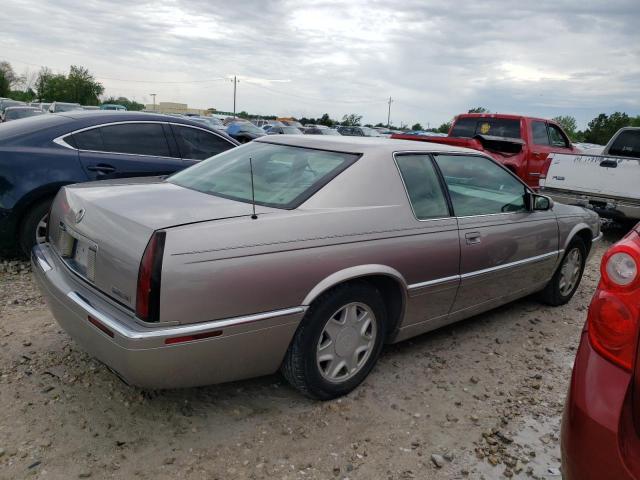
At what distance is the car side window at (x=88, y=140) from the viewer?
503 centimetres

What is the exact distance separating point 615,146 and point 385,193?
7769mm

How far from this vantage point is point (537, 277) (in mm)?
4355

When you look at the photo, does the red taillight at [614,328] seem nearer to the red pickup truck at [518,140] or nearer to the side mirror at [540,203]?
the side mirror at [540,203]

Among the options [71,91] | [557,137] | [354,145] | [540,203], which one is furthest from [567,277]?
[71,91]

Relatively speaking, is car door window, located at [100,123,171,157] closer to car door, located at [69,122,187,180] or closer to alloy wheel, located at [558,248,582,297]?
car door, located at [69,122,187,180]

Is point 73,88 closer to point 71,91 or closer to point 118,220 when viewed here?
point 71,91

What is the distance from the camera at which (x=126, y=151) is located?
5.39 meters

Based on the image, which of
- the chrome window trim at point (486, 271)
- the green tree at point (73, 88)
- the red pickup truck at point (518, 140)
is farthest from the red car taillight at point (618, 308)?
the green tree at point (73, 88)

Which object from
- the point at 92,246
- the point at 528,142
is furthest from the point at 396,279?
the point at 528,142

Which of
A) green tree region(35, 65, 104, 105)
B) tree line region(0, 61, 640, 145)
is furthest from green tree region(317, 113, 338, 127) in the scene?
green tree region(35, 65, 104, 105)

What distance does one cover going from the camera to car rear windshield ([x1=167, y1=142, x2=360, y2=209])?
118 inches

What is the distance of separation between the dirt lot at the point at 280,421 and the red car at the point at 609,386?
3.04ft

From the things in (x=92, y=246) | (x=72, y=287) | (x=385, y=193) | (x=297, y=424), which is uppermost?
(x=385, y=193)

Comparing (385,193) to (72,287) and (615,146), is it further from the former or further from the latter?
(615,146)
